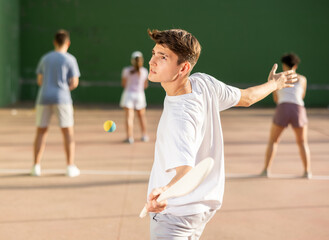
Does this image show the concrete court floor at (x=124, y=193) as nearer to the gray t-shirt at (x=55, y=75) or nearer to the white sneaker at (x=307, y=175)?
the white sneaker at (x=307, y=175)

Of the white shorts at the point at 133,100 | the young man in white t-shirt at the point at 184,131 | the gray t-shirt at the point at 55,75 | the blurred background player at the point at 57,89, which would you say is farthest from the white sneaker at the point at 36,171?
the young man in white t-shirt at the point at 184,131

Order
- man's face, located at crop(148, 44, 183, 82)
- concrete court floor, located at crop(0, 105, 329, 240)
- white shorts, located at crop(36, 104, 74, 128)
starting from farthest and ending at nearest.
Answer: white shorts, located at crop(36, 104, 74, 128) → concrete court floor, located at crop(0, 105, 329, 240) → man's face, located at crop(148, 44, 183, 82)

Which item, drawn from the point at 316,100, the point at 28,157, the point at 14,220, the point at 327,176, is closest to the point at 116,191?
the point at 14,220

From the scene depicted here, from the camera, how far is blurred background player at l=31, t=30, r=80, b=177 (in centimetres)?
601

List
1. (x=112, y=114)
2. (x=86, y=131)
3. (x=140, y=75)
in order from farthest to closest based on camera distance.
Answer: (x=112, y=114) → (x=86, y=131) → (x=140, y=75)

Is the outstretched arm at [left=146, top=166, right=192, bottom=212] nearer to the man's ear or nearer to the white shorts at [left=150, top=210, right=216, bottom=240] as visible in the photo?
the white shorts at [left=150, top=210, right=216, bottom=240]

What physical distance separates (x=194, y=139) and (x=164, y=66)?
0.37 metres

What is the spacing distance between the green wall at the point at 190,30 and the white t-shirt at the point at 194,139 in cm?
1510

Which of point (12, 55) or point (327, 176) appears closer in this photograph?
point (327, 176)

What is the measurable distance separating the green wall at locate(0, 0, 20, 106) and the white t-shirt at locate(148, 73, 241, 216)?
14.1 meters

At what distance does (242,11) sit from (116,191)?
1319cm

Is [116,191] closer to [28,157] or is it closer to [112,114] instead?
[28,157]

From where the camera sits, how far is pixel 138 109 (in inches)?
353

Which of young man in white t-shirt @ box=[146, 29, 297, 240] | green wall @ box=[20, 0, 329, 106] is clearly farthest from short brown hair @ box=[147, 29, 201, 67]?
green wall @ box=[20, 0, 329, 106]
